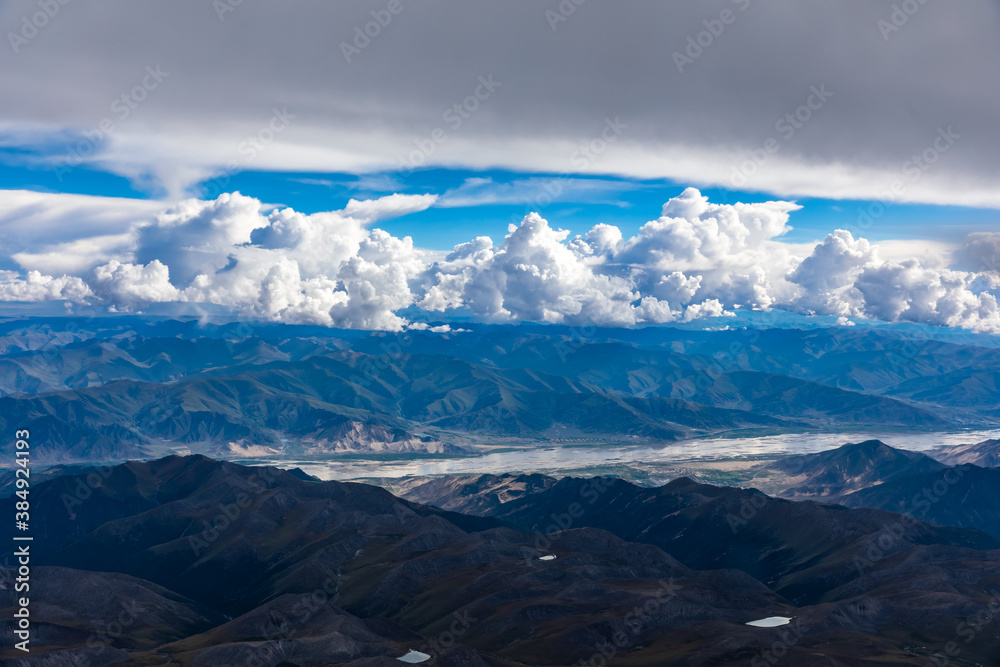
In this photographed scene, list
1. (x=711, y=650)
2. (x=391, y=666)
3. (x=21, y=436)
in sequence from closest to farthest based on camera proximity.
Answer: (x=21, y=436)
(x=391, y=666)
(x=711, y=650)

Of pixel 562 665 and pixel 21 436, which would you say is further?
pixel 562 665

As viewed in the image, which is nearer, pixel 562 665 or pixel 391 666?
pixel 391 666

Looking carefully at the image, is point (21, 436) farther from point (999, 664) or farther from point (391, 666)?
point (999, 664)

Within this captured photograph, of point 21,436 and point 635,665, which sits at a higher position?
point 21,436

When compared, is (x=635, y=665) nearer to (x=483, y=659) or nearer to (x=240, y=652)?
(x=483, y=659)

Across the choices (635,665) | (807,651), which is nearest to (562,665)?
(635,665)

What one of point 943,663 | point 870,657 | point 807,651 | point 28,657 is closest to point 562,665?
point 807,651

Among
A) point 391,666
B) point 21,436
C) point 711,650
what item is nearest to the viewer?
point 21,436

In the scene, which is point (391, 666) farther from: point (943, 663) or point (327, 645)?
point (943, 663)

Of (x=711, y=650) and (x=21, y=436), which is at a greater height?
(x=21, y=436)
